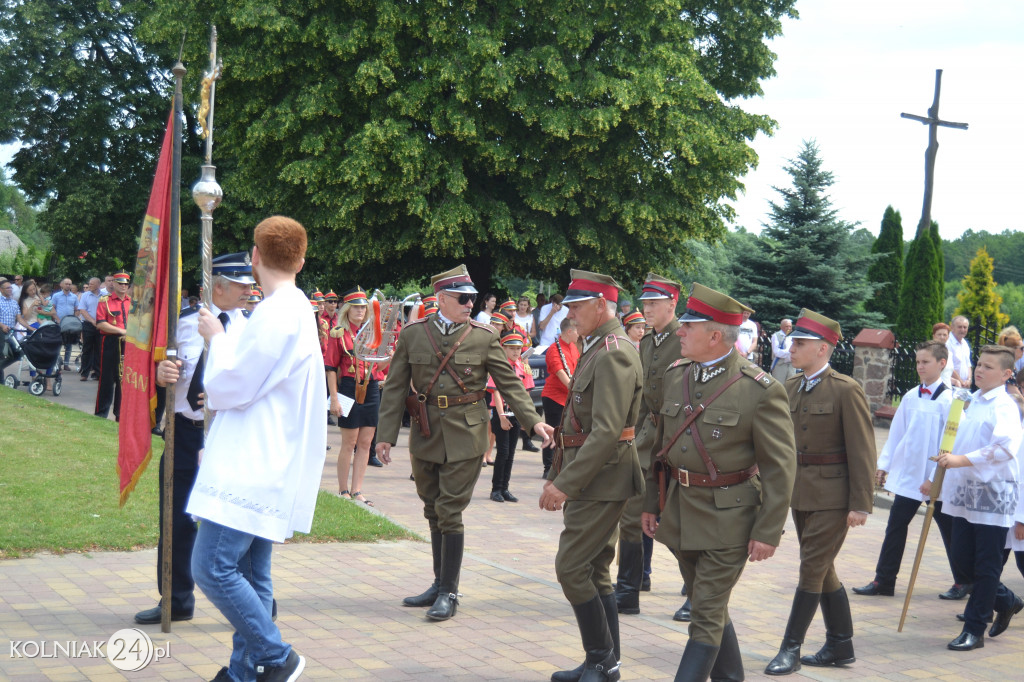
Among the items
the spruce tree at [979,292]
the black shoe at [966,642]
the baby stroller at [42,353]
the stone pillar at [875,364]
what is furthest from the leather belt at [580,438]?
the spruce tree at [979,292]

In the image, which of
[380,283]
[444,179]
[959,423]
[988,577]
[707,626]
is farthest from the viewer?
[380,283]

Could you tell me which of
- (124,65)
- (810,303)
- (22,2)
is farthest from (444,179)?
(22,2)

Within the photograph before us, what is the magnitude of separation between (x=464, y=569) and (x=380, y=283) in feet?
67.1

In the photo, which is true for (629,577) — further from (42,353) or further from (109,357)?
(42,353)

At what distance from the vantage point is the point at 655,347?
25.8 feet

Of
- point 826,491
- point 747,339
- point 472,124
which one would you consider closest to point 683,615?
point 826,491

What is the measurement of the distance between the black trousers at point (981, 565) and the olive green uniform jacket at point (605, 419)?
114 inches

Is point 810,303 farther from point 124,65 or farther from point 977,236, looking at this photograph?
point 977,236

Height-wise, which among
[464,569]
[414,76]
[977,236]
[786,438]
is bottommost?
[464,569]

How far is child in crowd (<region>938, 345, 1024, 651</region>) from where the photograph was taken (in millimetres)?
7191

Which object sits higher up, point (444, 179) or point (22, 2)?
point (22, 2)

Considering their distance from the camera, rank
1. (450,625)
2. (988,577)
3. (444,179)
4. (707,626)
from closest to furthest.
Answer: (707,626), (450,625), (988,577), (444,179)

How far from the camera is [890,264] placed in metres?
34.4

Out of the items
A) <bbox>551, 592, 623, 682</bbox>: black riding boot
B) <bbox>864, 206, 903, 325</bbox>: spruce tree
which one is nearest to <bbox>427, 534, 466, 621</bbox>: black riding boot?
<bbox>551, 592, 623, 682</bbox>: black riding boot
